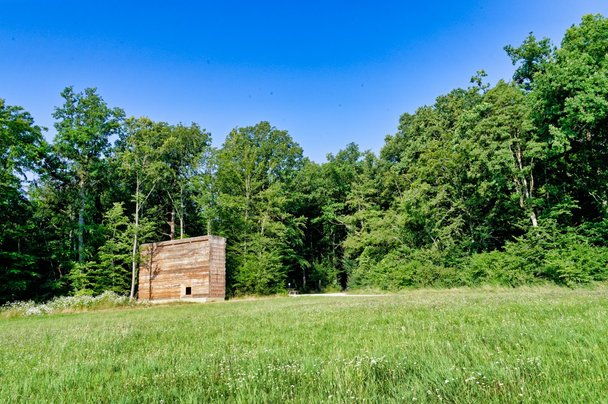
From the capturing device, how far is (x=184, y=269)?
97.8 feet

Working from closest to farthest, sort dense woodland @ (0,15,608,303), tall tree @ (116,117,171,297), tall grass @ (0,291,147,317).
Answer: tall grass @ (0,291,147,317)
dense woodland @ (0,15,608,303)
tall tree @ (116,117,171,297)

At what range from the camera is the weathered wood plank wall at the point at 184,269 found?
28641 mm

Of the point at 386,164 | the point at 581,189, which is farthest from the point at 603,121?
the point at 386,164

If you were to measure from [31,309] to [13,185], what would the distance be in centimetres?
1595

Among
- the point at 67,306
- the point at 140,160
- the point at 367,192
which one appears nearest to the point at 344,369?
the point at 67,306

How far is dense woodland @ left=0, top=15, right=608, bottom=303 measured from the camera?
2370 centimetres

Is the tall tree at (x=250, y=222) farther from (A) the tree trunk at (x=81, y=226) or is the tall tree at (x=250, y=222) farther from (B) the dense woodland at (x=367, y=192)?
(A) the tree trunk at (x=81, y=226)

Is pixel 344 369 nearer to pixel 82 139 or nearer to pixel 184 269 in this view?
pixel 184 269

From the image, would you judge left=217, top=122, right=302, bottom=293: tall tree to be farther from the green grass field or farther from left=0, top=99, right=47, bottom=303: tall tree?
the green grass field

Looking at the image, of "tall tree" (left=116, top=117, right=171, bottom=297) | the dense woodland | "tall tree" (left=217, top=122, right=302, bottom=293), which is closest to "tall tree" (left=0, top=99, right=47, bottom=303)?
the dense woodland

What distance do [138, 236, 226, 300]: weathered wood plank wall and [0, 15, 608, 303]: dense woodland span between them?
7.47 feet

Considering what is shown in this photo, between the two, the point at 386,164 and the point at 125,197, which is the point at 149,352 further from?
the point at 386,164

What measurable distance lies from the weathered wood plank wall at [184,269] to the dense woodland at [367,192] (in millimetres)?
2278

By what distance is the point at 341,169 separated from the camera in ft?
173
